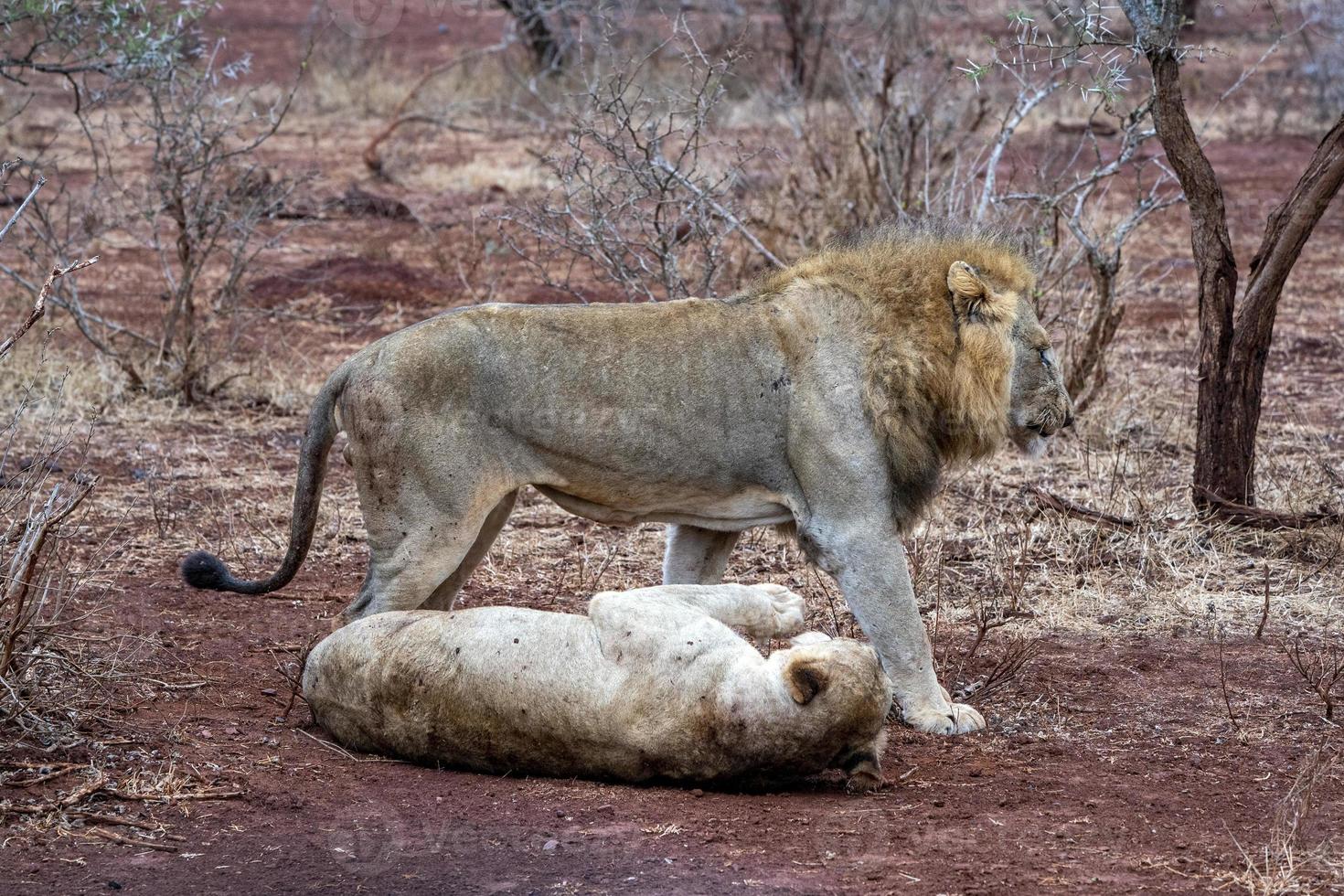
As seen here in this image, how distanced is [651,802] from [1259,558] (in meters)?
3.53

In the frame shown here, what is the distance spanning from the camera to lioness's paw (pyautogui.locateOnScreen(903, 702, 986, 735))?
488 centimetres

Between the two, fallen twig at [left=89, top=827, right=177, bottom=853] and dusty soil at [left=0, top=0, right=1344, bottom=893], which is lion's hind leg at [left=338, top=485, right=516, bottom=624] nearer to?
dusty soil at [left=0, top=0, right=1344, bottom=893]

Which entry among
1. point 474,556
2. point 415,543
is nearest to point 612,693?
point 415,543

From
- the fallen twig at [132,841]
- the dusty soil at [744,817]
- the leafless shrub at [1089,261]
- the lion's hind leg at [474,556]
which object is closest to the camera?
the dusty soil at [744,817]

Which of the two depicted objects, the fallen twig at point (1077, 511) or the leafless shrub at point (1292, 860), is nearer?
the leafless shrub at point (1292, 860)

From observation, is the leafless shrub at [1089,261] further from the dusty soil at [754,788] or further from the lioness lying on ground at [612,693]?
the lioness lying on ground at [612,693]

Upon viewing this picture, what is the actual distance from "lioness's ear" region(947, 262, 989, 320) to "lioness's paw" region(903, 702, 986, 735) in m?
1.18

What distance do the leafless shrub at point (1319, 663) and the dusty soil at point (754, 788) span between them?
0.22 feet

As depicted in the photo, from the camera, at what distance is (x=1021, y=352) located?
5086mm

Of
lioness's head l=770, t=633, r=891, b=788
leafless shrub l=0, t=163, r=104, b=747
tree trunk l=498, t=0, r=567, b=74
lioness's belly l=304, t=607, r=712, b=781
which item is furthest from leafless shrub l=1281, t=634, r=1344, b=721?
tree trunk l=498, t=0, r=567, b=74

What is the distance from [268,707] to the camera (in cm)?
501

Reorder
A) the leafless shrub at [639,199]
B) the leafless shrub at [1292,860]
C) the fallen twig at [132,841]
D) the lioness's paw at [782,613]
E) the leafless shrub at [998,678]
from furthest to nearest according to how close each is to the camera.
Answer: the leafless shrub at [639,199] → the leafless shrub at [998,678] → the lioness's paw at [782,613] → the fallen twig at [132,841] → the leafless shrub at [1292,860]

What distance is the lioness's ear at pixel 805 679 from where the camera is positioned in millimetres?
4070

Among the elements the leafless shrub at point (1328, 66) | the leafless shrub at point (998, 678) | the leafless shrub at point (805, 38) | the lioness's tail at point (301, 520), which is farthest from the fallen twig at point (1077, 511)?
the leafless shrub at point (1328, 66)
